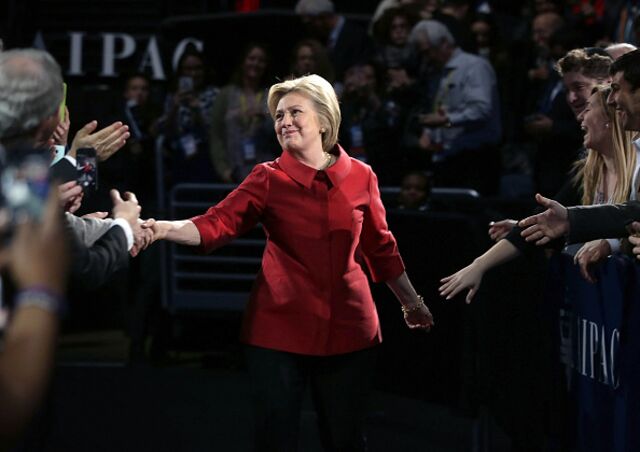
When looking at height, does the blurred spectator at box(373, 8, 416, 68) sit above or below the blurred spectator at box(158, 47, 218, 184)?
above

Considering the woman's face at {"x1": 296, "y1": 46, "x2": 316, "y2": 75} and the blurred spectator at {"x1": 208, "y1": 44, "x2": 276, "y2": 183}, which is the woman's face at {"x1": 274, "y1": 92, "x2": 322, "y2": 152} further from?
the blurred spectator at {"x1": 208, "y1": 44, "x2": 276, "y2": 183}

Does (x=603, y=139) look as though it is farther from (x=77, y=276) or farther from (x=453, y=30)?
(x=453, y=30)

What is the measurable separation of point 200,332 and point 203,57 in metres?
2.35

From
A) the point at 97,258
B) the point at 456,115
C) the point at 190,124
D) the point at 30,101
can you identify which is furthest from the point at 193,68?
the point at 30,101

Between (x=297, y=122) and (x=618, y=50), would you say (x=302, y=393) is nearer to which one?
(x=297, y=122)

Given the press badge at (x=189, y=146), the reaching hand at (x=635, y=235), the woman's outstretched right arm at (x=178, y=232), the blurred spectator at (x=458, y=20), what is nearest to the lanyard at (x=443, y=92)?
the blurred spectator at (x=458, y=20)

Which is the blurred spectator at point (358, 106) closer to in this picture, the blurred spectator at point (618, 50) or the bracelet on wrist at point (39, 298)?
the blurred spectator at point (618, 50)

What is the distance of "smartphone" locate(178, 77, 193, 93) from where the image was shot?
11.6 meters

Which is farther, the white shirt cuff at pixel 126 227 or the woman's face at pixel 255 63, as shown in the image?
the woman's face at pixel 255 63

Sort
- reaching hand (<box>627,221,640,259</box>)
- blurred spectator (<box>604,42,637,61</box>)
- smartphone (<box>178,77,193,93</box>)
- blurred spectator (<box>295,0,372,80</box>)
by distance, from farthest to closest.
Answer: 1. smartphone (<box>178,77,193,93</box>)
2. blurred spectator (<box>295,0,372,80</box>)
3. blurred spectator (<box>604,42,637,61</box>)
4. reaching hand (<box>627,221,640,259</box>)

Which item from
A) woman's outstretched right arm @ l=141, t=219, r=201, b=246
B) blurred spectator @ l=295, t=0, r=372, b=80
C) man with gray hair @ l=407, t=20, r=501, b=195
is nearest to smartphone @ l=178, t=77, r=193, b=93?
blurred spectator @ l=295, t=0, r=372, b=80

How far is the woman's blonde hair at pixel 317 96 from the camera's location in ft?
19.4

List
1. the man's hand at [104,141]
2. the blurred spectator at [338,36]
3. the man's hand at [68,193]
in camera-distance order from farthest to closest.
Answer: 1. the blurred spectator at [338,36]
2. the man's hand at [104,141]
3. the man's hand at [68,193]

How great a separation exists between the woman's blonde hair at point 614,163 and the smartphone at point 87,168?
2.17 m
